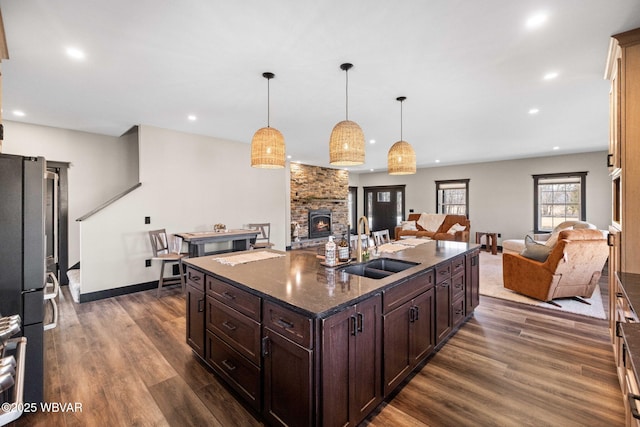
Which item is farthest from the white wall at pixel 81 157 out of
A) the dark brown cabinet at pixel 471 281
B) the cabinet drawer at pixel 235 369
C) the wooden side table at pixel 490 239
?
the wooden side table at pixel 490 239

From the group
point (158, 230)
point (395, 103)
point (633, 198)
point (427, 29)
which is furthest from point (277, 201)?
point (633, 198)

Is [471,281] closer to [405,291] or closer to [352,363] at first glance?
[405,291]

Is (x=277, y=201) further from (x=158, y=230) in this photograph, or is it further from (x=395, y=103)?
(x=395, y=103)

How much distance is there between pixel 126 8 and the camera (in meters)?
1.89

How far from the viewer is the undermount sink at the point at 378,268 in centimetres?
234

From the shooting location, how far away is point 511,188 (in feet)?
26.9

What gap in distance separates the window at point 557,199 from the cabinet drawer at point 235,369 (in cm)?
872

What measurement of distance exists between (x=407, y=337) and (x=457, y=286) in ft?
3.72

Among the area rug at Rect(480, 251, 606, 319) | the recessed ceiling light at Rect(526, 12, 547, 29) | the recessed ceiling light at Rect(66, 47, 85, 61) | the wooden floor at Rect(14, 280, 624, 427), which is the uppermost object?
the recessed ceiling light at Rect(66, 47, 85, 61)

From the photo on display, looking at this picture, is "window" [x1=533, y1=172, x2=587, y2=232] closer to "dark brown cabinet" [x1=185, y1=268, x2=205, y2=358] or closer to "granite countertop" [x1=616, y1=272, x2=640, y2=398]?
"granite countertop" [x1=616, y1=272, x2=640, y2=398]

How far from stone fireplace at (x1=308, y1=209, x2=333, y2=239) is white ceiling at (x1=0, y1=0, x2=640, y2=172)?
4.71 m

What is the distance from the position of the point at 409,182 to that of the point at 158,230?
326 inches

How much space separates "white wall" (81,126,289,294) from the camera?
167 inches

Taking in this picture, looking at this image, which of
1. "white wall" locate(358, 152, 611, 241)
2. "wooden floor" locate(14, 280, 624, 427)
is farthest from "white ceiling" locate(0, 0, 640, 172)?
"white wall" locate(358, 152, 611, 241)
